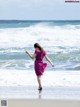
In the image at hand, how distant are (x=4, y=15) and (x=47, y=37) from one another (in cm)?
318

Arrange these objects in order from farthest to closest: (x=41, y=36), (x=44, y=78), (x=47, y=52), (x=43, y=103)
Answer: (x=41, y=36), (x=47, y=52), (x=44, y=78), (x=43, y=103)

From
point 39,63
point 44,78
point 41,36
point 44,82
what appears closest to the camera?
point 39,63

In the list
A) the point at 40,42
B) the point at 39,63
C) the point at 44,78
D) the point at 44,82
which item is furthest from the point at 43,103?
the point at 40,42

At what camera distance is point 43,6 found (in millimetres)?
17562

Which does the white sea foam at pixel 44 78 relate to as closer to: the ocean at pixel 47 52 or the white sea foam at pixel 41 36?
the ocean at pixel 47 52

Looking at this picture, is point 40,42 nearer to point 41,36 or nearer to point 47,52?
point 41,36

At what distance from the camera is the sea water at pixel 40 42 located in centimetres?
1727

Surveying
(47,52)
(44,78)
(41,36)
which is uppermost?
(44,78)

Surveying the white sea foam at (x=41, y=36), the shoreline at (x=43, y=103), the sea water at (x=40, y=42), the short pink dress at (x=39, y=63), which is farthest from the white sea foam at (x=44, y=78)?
the shoreline at (x=43, y=103)

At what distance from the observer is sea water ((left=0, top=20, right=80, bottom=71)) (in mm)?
17266

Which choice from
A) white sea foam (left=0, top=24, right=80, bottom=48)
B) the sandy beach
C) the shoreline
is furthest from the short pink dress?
white sea foam (left=0, top=24, right=80, bottom=48)

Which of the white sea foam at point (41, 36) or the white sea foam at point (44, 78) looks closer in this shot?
the white sea foam at point (44, 78)

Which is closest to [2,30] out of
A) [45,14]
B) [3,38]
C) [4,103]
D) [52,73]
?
[3,38]

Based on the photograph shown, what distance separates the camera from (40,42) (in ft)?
64.3
